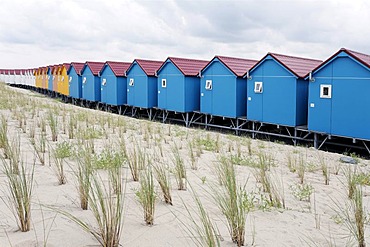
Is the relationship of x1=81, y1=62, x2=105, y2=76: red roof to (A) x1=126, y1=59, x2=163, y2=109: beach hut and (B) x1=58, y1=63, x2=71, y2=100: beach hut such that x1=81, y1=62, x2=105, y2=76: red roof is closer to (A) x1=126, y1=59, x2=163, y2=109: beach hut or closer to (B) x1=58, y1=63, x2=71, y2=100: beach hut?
(A) x1=126, y1=59, x2=163, y2=109: beach hut

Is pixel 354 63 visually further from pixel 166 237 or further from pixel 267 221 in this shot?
pixel 166 237

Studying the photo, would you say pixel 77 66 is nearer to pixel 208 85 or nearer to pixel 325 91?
pixel 208 85

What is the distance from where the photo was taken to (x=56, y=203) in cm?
378

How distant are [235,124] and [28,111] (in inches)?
340

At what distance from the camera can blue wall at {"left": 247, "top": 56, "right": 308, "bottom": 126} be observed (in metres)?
12.3

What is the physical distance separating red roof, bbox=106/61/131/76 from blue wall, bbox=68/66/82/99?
18.4 ft

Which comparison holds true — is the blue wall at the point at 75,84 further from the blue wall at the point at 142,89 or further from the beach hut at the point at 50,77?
the blue wall at the point at 142,89

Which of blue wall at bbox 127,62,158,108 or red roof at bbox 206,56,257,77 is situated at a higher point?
red roof at bbox 206,56,257,77

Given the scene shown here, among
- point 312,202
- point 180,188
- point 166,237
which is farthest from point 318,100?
point 166,237

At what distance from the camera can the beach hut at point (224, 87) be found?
14539 millimetres

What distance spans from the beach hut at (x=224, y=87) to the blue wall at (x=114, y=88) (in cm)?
703

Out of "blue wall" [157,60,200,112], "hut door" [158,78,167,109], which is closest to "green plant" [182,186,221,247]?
"blue wall" [157,60,200,112]

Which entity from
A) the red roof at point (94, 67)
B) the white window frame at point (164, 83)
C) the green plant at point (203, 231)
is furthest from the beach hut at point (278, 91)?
the red roof at point (94, 67)

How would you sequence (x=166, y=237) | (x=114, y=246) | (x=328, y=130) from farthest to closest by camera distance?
(x=328, y=130)
(x=166, y=237)
(x=114, y=246)
